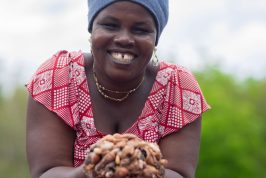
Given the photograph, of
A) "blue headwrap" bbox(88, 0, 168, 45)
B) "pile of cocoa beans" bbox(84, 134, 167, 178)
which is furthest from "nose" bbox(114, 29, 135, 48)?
"pile of cocoa beans" bbox(84, 134, 167, 178)

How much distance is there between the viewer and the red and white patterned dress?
5211 mm

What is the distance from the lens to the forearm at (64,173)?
4410 mm

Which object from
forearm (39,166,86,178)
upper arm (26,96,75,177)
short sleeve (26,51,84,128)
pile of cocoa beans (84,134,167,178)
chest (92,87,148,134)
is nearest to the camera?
pile of cocoa beans (84,134,167,178)

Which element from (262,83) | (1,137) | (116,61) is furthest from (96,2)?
(262,83)

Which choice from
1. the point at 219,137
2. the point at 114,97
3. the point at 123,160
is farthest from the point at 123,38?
the point at 219,137

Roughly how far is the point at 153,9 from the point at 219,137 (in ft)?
142

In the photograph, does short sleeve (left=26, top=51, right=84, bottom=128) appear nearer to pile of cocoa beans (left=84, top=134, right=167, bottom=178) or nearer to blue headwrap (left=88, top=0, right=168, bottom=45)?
blue headwrap (left=88, top=0, right=168, bottom=45)

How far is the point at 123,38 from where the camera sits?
194 inches

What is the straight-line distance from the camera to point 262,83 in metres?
58.1

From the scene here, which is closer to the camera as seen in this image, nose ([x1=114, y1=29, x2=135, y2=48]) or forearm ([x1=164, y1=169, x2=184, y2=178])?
forearm ([x1=164, y1=169, x2=184, y2=178])

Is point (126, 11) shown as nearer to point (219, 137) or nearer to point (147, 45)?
point (147, 45)

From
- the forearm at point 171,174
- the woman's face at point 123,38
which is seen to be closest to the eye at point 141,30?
the woman's face at point 123,38

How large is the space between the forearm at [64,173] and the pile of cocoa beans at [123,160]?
0.67 ft

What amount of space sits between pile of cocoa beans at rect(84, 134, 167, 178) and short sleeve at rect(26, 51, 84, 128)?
40.3 inches
